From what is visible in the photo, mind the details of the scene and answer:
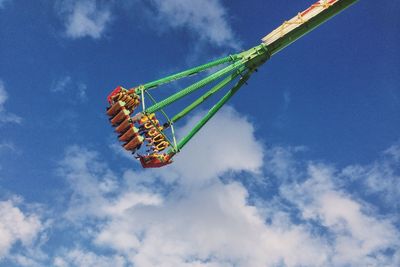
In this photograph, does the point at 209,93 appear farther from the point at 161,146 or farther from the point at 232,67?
the point at 161,146

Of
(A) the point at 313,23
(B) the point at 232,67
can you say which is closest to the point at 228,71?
(B) the point at 232,67

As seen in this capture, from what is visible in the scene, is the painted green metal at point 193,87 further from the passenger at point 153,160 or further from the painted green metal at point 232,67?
the passenger at point 153,160

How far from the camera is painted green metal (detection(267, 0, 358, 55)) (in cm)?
4344

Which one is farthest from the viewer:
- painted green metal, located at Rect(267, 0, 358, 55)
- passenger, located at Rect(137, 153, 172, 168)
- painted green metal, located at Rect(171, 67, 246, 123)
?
painted green metal, located at Rect(171, 67, 246, 123)

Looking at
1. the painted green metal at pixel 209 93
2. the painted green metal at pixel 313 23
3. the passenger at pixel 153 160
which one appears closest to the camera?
the painted green metal at pixel 313 23

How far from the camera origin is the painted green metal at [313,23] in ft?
143

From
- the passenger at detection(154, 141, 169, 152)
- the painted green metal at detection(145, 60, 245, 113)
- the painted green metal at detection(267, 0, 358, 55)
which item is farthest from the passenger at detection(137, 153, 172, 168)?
the painted green metal at detection(267, 0, 358, 55)

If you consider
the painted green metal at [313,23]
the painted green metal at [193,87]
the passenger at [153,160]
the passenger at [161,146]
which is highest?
the painted green metal at [313,23]

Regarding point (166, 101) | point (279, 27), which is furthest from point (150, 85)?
point (279, 27)

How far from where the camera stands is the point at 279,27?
45.1 m

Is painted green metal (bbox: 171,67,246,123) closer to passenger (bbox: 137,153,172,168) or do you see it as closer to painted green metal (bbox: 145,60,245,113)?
painted green metal (bbox: 145,60,245,113)

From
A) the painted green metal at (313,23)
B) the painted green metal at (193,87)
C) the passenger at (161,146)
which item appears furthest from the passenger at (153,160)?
the painted green metal at (313,23)

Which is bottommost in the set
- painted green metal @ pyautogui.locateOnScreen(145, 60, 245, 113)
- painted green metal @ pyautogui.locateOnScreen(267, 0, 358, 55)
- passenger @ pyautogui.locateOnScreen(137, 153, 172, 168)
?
passenger @ pyautogui.locateOnScreen(137, 153, 172, 168)

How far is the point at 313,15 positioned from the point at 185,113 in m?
14.6
